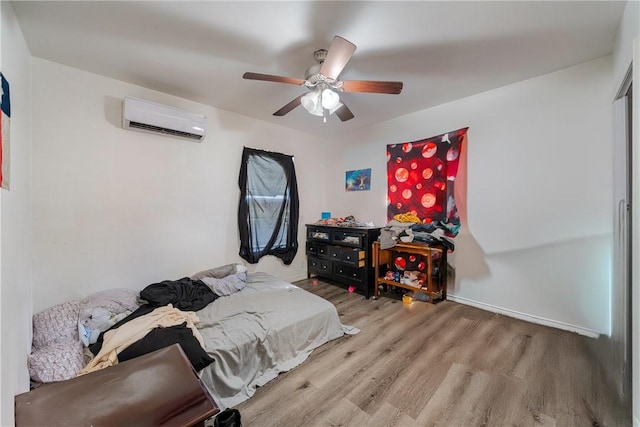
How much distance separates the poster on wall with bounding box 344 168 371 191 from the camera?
3.77m

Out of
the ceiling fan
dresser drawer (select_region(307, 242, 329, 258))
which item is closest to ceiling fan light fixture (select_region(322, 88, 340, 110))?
the ceiling fan

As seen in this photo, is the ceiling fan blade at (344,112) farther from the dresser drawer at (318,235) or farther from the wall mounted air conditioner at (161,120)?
the dresser drawer at (318,235)

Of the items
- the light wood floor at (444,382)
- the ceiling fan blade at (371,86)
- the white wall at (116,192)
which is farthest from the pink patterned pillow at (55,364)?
the ceiling fan blade at (371,86)

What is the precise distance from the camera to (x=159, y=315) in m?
1.77

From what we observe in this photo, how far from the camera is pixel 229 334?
1.72 m

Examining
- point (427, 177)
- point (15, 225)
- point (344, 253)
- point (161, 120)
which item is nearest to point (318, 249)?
point (344, 253)

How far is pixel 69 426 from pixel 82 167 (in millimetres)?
2271

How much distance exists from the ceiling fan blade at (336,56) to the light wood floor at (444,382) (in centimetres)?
215

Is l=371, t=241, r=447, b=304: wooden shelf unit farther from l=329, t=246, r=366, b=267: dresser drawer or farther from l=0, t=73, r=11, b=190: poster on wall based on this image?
l=0, t=73, r=11, b=190: poster on wall

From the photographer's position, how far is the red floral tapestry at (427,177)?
2.89 m

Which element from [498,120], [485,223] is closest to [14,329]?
[485,223]

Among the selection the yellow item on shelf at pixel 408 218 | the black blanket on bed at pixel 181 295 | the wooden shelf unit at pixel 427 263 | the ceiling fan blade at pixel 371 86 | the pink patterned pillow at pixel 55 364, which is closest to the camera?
the pink patterned pillow at pixel 55 364

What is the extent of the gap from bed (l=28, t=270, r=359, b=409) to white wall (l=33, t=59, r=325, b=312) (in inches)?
14.2

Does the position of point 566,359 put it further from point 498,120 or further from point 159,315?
point 159,315
